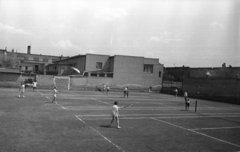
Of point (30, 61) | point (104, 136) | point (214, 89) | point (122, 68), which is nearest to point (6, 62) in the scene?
point (30, 61)

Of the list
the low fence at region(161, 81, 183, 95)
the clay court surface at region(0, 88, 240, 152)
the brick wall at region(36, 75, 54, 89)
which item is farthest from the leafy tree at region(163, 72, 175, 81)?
the clay court surface at region(0, 88, 240, 152)

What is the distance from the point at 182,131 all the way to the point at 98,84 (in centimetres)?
3518

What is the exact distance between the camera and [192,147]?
1000cm

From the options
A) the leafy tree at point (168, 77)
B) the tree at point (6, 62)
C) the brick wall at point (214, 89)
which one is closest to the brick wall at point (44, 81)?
the tree at point (6, 62)

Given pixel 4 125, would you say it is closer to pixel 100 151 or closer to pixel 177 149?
pixel 100 151

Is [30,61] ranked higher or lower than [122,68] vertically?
higher

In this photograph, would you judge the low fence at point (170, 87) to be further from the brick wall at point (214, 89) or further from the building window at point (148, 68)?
the building window at point (148, 68)

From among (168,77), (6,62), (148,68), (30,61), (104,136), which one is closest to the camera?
(104,136)

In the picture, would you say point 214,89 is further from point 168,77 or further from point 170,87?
point 168,77

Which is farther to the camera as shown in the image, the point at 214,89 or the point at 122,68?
the point at 122,68

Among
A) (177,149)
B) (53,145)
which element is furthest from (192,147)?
(53,145)

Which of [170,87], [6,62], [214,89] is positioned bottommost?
[170,87]

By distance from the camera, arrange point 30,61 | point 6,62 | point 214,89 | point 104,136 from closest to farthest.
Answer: point 104,136 < point 214,89 < point 6,62 < point 30,61

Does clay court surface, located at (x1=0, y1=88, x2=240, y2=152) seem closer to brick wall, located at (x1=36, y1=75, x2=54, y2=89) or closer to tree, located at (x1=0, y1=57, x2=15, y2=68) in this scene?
brick wall, located at (x1=36, y1=75, x2=54, y2=89)
